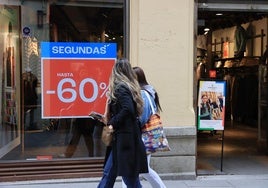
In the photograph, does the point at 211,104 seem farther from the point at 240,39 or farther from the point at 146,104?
the point at 240,39

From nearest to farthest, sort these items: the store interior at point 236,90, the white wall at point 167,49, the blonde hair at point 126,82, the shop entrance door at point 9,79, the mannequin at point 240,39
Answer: the blonde hair at point 126,82
the white wall at point 167,49
the shop entrance door at point 9,79
the store interior at point 236,90
the mannequin at point 240,39

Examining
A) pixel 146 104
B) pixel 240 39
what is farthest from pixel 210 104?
pixel 240 39

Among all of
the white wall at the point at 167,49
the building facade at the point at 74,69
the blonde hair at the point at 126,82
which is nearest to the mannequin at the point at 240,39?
the building facade at the point at 74,69

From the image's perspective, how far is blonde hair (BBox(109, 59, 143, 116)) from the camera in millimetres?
5422

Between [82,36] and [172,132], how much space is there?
2.15 metres

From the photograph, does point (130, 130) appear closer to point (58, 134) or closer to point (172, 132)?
point (172, 132)

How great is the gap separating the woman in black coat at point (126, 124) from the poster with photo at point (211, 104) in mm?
2918

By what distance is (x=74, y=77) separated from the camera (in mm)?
7840

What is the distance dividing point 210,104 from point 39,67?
9.75ft

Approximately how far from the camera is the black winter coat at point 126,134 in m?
5.31

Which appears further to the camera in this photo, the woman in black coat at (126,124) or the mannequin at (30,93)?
the mannequin at (30,93)

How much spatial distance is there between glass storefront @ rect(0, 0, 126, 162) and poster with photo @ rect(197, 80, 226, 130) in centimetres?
158

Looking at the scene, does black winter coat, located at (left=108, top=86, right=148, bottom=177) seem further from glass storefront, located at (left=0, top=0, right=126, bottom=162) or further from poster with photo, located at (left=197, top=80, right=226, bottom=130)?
poster with photo, located at (left=197, top=80, right=226, bottom=130)

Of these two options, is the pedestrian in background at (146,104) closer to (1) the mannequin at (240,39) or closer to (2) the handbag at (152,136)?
(2) the handbag at (152,136)
